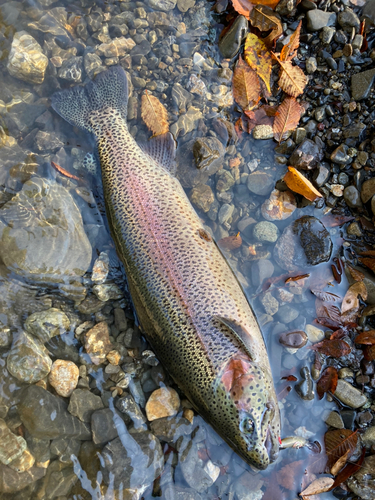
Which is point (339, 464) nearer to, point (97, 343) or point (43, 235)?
point (97, 343)

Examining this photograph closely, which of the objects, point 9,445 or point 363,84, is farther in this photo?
point 363,84

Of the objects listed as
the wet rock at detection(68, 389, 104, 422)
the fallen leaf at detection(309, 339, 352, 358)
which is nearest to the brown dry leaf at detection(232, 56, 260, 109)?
the fallen leaf at detection(309, 339, 352, 358)

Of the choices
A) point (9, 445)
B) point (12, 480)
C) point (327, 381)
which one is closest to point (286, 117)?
point (327, 381)

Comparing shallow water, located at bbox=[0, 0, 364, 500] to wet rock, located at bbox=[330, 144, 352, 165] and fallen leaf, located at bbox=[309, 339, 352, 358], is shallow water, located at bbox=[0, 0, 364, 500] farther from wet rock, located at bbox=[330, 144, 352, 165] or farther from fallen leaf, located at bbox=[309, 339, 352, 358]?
wet rock, located at bbox=[330, 144, 352, 165]

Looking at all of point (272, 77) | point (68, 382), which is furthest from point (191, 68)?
point (68, 382)

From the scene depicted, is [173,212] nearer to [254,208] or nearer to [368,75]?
[254,208]

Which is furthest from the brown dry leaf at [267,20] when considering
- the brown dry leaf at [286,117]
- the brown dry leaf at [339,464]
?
the brown dry leaf at [339,464]

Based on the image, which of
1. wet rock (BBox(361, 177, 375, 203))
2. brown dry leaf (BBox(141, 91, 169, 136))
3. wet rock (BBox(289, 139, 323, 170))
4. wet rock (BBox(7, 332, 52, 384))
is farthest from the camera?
brown dry leaf (BBox(141, 91, 169, 136))
